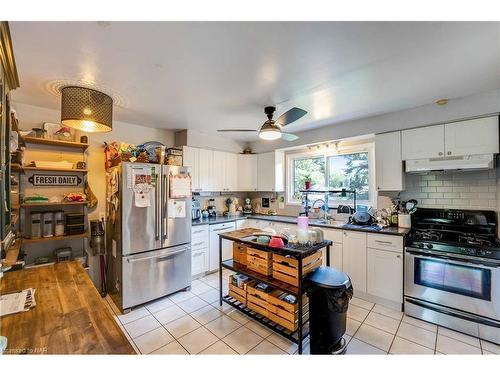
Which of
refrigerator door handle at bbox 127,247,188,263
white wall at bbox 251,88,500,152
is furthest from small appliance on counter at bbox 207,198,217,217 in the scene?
white wall at bbox 251,88,500,152

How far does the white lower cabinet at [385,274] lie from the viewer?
2.54 m

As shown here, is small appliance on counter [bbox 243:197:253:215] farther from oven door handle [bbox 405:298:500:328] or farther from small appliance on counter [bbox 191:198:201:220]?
oven door handle [bbox 405:298:500:328]

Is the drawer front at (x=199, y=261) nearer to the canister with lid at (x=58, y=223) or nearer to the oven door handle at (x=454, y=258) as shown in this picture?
the canister with lid at (x=58, y=223)

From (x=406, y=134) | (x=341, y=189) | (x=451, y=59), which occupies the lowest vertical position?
(x=341, y=189)

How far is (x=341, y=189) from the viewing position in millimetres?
3824

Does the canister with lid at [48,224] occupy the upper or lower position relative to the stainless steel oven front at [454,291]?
upper

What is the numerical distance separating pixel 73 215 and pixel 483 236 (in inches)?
184

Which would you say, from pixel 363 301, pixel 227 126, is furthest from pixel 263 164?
pixel 363 301

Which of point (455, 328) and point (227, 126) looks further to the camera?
point (227, 126)

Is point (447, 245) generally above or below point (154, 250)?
above

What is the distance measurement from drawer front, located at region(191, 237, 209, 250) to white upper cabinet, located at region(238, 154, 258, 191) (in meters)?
1.45

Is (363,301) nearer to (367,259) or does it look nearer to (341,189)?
(367,259)

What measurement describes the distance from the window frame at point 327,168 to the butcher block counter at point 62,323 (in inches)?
135

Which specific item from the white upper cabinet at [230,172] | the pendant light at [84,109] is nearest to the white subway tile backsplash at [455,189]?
the white upper cabinet at [230,172]
